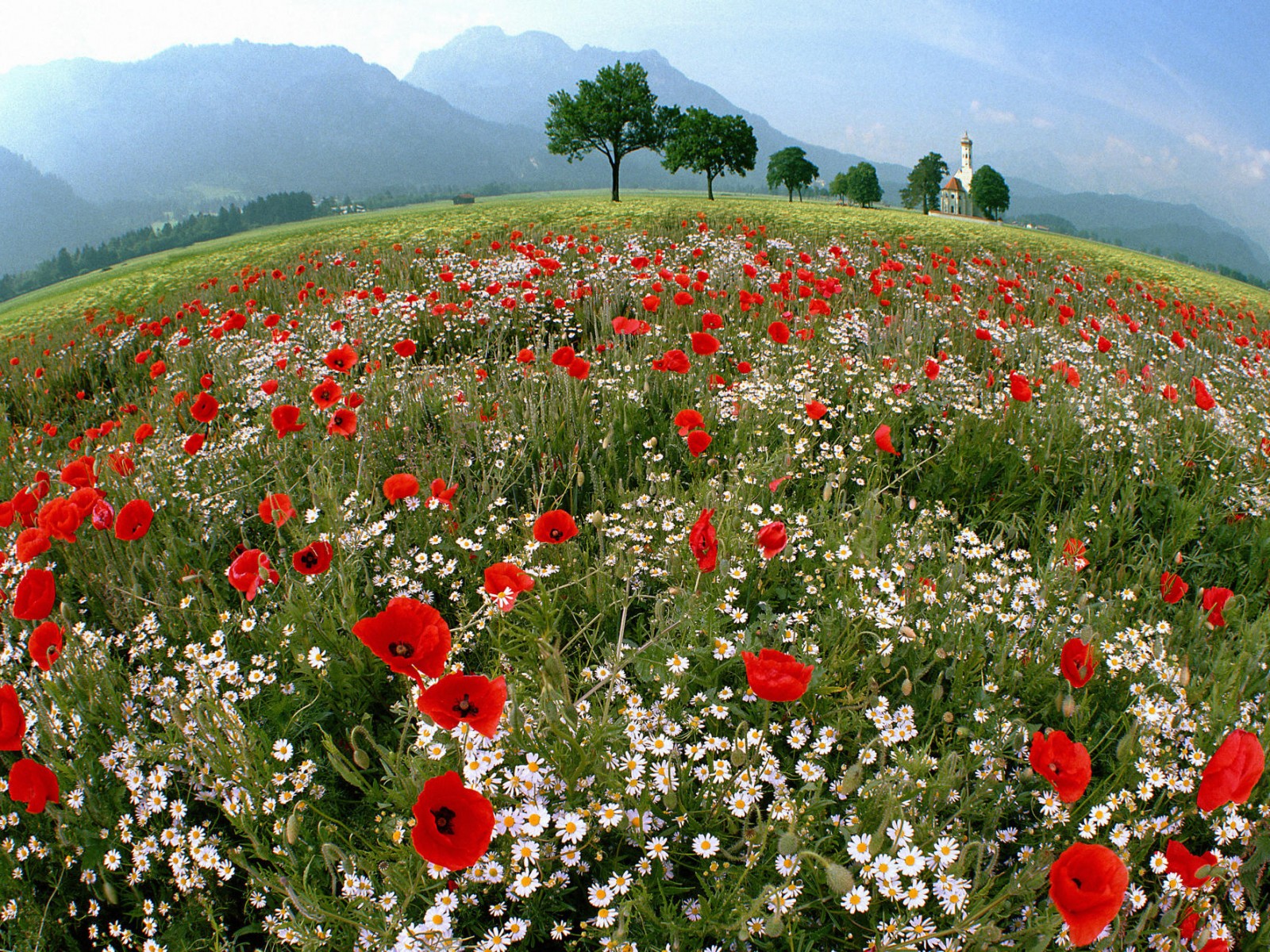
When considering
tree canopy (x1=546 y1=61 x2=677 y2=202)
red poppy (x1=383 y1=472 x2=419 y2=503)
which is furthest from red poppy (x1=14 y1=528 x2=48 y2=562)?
tree canopy (x1=546 y1=61 x2=677 y2=202)

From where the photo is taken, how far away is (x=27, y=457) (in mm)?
5441

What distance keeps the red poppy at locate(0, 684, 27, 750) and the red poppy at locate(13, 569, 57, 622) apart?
0.62 m

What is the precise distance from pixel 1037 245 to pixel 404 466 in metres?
20.2

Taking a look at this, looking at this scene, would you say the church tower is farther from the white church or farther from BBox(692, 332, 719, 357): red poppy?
BBox(692, 332, 719, 357): red poppy

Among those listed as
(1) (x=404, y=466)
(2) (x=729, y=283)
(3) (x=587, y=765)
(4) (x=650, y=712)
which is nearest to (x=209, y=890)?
(3) (x=587, y=765)

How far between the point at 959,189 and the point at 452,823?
187 meters

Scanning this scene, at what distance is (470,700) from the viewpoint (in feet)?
5.15

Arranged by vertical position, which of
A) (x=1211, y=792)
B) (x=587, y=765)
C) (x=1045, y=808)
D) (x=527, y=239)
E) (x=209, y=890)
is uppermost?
(x=527, y=239)

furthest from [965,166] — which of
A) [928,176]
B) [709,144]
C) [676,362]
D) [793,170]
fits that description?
[676,362]

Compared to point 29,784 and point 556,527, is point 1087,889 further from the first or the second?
point 29,784

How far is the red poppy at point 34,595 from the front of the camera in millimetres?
2119

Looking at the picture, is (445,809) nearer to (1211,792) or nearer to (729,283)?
(1211,792)

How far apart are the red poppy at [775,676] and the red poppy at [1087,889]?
56 centimetres

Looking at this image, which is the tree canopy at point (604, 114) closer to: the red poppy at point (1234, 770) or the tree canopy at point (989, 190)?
the red poppy at point (1234, 770)
